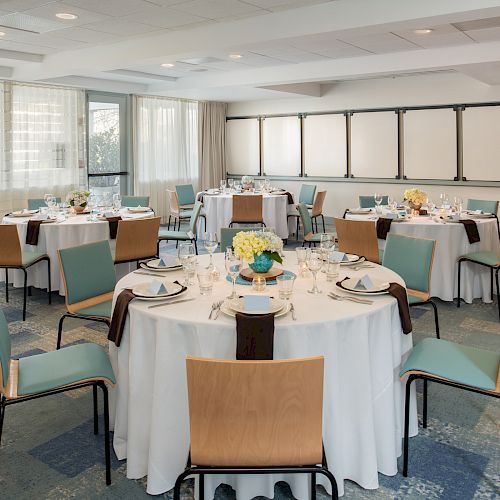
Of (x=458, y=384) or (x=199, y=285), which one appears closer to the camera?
(x=458, y=384)

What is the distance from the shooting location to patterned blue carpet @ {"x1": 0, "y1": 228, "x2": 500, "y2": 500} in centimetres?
263

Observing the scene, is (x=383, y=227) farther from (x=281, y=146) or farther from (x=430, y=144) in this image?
(x=281, y=146)

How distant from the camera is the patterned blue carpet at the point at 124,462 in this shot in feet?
8.63

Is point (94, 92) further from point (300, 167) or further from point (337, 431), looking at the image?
point (337, 431)

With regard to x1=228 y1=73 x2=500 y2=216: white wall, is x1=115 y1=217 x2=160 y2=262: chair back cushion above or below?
below

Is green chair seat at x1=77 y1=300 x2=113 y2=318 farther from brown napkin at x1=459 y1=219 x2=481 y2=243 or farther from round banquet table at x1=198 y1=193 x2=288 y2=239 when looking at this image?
round banquet table at x1=198 y1=193 x2=288 y2=239

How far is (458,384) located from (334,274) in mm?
968

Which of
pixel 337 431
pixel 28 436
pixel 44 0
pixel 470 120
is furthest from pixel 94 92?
pixel 337 431

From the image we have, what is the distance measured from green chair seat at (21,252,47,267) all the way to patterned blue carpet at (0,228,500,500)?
2.27m

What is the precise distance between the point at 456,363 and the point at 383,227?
330 cm

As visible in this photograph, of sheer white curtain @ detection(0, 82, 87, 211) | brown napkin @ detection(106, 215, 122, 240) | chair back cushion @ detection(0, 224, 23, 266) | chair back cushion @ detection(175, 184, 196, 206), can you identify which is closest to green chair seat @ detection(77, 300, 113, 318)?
chair back cushion @ detection(0, 224, 23, 266)

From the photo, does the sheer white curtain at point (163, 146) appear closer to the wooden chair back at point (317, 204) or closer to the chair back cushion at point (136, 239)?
the wooden chair back at point (317, 204)

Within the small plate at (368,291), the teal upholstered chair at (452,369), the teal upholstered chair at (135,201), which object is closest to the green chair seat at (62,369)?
the small plate at (368,291)

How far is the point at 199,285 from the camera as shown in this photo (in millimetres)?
3004
